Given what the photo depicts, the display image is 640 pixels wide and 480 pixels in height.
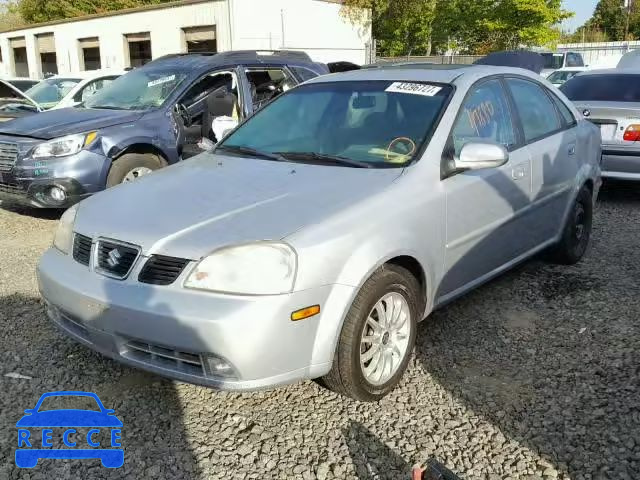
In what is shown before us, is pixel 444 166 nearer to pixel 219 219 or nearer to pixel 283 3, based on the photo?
pixel 219 219

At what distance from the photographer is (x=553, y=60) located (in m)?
22.8

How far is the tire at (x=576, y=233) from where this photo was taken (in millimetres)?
4820

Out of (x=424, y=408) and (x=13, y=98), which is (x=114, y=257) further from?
(x=13, y=98)

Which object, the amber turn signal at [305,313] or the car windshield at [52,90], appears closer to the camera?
the amber turn signal at [305,313]

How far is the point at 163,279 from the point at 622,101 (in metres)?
6.91

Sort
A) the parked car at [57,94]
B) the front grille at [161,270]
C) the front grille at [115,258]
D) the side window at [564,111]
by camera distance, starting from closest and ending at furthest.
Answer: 1. the front grille at [161,270]
2. the front grille at [115,258]
3. the side window at [564,111]
4. the parked car at [57,94]

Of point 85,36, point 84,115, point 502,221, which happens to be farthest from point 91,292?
point 85,36

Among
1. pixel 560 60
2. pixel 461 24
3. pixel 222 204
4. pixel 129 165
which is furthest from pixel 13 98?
pixel 461 24

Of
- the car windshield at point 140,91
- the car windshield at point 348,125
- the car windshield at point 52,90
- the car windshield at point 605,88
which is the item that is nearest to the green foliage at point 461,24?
the car windshield at point 52,90

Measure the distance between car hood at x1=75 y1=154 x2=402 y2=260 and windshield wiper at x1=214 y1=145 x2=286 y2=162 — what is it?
0.26 feet

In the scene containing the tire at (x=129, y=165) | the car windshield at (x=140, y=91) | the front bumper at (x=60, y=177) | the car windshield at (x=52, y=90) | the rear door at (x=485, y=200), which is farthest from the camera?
the car windshield at (x=52, y=90)

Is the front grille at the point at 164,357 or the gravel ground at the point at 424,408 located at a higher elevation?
the front grille at the point at 164,357

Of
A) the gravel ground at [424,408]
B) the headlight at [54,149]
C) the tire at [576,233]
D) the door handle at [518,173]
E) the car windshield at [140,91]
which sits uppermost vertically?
the car windshield at [140,91]

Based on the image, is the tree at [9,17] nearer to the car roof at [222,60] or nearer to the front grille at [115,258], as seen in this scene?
the car roof at [222,60]
